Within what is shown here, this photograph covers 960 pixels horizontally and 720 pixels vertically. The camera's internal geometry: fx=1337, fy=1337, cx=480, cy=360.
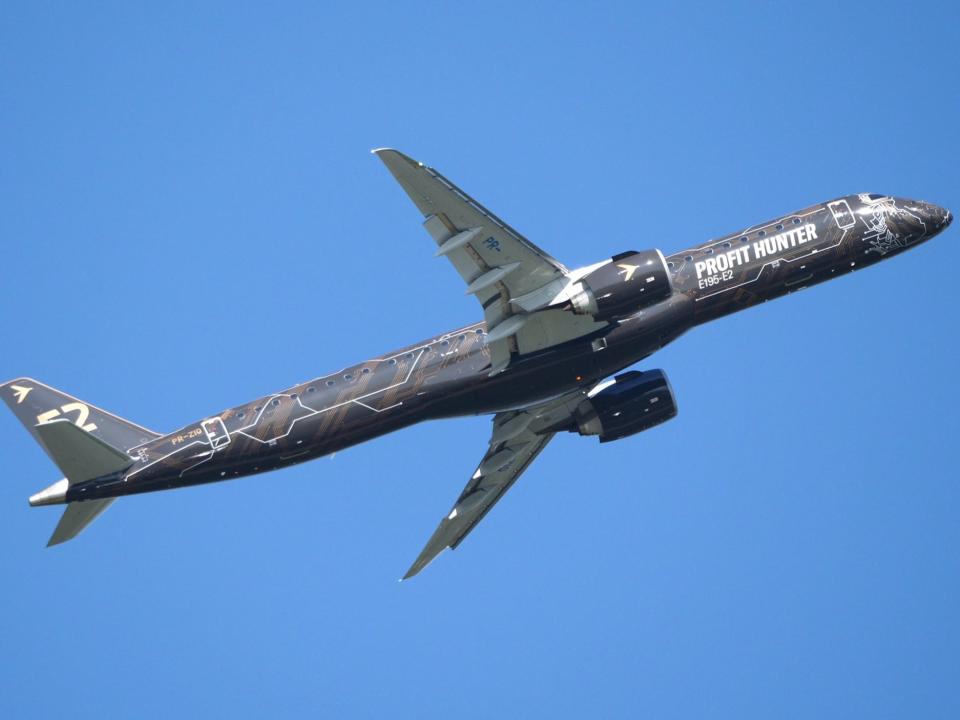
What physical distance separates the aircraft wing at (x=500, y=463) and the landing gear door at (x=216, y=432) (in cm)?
1250

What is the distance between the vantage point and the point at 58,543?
5550cm

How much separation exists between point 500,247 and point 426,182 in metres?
4.70

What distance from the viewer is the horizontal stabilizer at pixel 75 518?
55.4 metres

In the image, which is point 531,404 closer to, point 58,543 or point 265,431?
point 265,431

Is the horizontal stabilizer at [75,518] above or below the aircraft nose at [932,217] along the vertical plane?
below

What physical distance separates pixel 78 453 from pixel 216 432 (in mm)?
5586

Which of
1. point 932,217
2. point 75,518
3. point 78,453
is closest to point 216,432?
point 78,453

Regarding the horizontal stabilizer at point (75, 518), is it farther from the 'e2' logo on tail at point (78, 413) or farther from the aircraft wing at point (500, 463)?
the aircraft wing at point (500, 463)

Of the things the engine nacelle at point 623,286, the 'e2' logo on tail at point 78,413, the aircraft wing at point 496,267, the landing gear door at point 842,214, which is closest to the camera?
the aircraft wing at point 496,267

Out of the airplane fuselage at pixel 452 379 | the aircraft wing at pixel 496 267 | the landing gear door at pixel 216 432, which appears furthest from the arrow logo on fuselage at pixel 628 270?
the landing gear door at pixel 216 432

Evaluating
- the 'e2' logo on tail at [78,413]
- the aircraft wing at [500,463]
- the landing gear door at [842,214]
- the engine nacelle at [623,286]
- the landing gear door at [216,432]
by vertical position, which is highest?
the landing gear door at [842,214]

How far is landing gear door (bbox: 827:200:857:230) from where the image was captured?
2315 inches

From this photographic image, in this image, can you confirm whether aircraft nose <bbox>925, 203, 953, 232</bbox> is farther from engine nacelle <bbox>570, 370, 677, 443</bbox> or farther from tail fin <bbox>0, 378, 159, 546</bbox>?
tail fin <bbox>0, 378, 159, 546</bbox>

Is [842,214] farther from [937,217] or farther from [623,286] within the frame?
[623,286]
